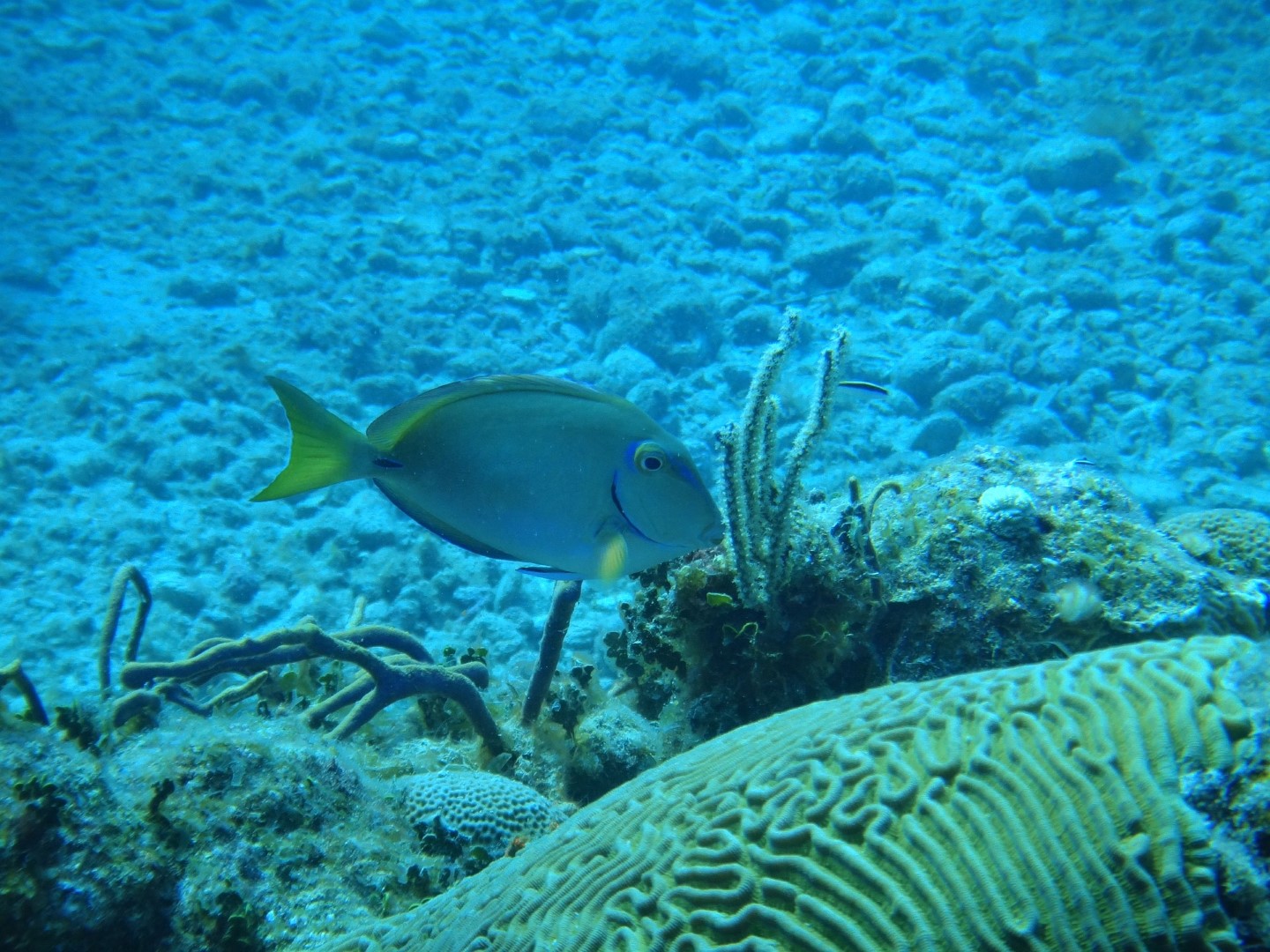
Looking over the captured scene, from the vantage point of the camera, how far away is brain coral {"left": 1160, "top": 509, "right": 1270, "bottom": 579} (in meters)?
4.04

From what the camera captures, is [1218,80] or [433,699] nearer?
[433,699]

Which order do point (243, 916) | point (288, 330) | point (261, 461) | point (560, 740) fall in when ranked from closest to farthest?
1. point (243, 916)
2. point (560, 740)
3. point (261, 461)
4. point (288, 330)

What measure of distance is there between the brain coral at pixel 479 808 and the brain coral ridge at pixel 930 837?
1.81ft

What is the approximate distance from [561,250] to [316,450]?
1658cm

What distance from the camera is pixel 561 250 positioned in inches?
679

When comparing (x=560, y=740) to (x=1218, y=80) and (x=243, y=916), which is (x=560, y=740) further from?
(x=1218, y=80)

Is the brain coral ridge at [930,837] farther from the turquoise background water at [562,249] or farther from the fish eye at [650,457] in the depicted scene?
the turquoise background water at [562,249]

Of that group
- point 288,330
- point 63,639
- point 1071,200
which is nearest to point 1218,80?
point 1071,200

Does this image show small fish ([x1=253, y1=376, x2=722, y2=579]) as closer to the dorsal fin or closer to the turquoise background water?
the dorsal fin

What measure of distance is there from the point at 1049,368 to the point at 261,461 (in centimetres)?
1514

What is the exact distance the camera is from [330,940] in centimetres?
209

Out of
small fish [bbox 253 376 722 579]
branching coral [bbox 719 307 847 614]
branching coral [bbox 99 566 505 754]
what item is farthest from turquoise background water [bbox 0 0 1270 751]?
small fish [bbox 253 376 722 579]

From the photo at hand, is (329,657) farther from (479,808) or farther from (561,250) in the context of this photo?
(561,250)

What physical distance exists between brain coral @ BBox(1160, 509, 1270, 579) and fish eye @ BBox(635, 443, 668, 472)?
375 cm
